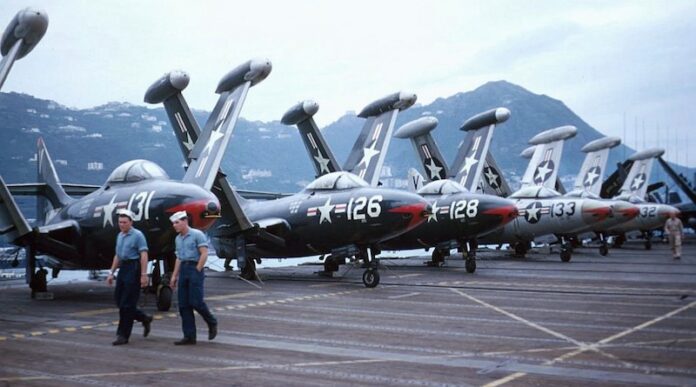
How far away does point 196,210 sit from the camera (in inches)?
504

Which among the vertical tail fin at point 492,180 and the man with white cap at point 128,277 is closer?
the man with white cap at point 128,277

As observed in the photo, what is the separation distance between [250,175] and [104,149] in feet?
74.5

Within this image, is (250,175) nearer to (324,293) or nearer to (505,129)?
(324,293)

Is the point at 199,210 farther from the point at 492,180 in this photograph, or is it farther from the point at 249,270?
the point at 492,180

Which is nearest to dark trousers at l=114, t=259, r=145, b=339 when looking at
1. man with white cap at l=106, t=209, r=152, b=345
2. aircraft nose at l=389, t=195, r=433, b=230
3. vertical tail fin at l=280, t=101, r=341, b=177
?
man with white cap at l=106, t=209, r=152, b=345

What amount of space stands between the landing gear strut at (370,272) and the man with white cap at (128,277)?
26.3 ft

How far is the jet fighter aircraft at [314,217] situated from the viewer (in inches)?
651

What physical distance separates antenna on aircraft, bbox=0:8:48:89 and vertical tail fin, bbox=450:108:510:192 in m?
17.7

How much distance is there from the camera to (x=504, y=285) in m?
17.0

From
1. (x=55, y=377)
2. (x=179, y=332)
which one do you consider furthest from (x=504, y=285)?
(x=55, y=377)

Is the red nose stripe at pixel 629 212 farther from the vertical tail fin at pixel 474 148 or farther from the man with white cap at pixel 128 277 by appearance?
the man with white cap at pixel 128 277

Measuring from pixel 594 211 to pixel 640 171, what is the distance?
18923 millimetres

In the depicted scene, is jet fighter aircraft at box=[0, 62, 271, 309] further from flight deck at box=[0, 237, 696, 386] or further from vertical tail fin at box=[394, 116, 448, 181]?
vertical tail fin at box=[394, 116, 448, 181]

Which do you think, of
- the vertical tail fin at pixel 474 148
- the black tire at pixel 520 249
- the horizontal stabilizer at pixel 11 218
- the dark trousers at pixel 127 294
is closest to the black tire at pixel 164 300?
the dark trousers at pixel 127 294
